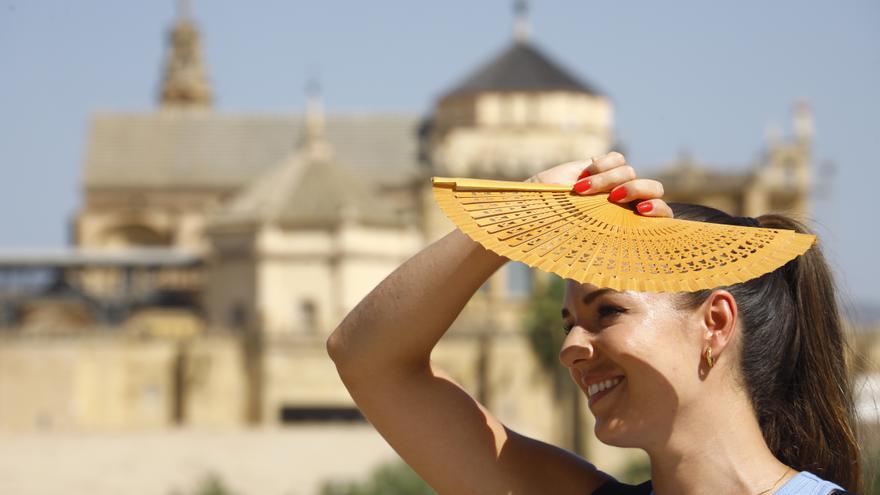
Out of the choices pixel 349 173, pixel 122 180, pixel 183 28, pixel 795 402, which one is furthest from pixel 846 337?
pixel 183 28

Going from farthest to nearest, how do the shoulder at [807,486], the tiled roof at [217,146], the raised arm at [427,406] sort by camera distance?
the tiled roof at [217,146] → the raised arm at [427,406] → the shoulder at [807,486]

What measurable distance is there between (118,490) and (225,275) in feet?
34.8

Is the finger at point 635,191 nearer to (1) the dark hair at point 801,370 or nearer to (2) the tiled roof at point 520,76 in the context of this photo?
(1) the dark hair at point 801,370

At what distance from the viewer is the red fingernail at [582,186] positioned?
10.2 feet

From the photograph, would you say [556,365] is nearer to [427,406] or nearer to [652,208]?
[427,406]

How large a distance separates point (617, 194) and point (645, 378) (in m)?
0.36

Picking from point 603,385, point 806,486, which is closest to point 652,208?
point 603,385

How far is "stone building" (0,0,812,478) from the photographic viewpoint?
41562 millimetres

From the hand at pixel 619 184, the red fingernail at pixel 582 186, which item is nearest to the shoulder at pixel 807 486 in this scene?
the hand at pixel 619 184

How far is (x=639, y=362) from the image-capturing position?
3.04 m

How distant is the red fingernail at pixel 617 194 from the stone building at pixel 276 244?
36.2 metres

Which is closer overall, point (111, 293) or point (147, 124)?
point (111, 293)

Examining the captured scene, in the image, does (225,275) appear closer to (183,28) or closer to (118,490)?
(118,490)

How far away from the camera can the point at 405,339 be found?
11.0ft
